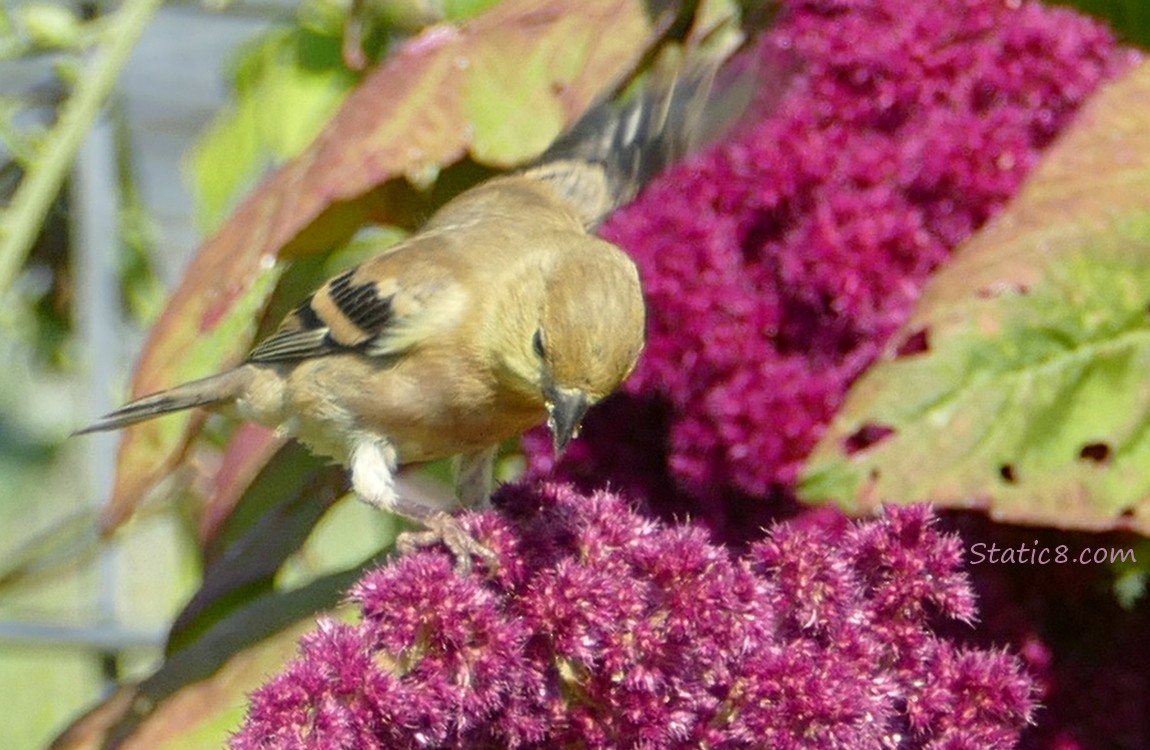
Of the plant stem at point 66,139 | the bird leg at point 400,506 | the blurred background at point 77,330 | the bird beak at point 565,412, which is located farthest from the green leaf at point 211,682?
the blurred background at point 77,330

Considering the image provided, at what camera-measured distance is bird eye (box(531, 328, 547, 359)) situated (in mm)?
2073

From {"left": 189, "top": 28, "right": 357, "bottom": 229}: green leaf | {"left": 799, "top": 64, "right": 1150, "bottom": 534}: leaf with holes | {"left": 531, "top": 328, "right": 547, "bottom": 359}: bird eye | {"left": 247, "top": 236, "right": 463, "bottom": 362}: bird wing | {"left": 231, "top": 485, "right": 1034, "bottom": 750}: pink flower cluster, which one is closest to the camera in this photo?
{"left": 231, "top": 485, "right": 1034, "bottom": 750}: pink flower cluster

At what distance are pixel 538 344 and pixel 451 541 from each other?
57 centimetres

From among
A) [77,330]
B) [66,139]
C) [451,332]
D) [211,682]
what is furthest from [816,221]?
[77,330]

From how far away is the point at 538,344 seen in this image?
210 cm

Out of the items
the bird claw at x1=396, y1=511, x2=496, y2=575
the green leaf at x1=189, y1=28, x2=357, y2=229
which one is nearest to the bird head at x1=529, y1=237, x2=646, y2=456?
the bird claw at x1=396, y1=511, x2=496, y2=575

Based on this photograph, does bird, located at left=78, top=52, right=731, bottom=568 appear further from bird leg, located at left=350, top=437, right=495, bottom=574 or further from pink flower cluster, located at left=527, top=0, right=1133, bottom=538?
pink flower cluster, located at left=527, top=0, right=1133, bottom=538

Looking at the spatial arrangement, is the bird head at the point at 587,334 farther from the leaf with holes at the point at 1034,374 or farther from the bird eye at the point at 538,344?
the leaf with holes at the point at 1034,374

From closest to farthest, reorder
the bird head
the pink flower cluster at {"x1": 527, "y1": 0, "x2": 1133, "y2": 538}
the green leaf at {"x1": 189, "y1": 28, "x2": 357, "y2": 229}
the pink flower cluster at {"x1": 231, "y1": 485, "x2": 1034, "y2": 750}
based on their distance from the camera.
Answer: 1. the pink flower cluster at {"x1": 231, "y1": 485, "x2": 1034, "y2": 750}
2. the pink flower cluster at {"x1": 527, "y1": 0, "x2": 1133, "y2": 538}
3. the bird head
4. the green leaf at {"x1": 189, "y1": 28, "x2": 357, "y2": 229}

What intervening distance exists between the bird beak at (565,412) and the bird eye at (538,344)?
0.15m

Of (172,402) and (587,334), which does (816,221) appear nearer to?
(587,334)

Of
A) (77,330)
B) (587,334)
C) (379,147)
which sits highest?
(379,147)

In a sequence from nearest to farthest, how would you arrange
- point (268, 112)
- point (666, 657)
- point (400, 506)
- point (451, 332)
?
point (666, 657) → point (400, 506) → point (451, 332) → point (268, 112)

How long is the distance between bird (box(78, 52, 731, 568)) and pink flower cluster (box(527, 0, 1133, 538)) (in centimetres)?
18
